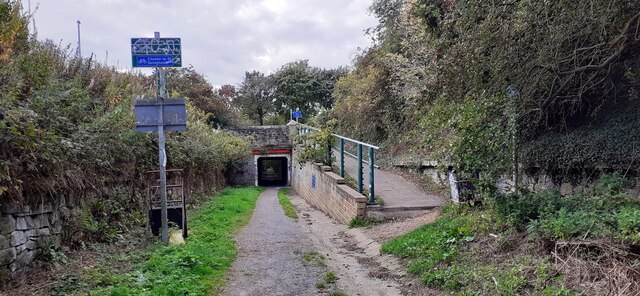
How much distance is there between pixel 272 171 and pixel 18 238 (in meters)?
46.1

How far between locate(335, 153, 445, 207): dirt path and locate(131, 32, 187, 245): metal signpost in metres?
4.51

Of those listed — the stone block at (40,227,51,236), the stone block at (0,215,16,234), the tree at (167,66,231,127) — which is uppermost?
the tree at (167,66,231,127)

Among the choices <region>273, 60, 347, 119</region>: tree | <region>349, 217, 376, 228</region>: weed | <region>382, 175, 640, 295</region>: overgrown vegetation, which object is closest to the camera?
<region>382, 175, 640, 295</region>: overgrown vegetation

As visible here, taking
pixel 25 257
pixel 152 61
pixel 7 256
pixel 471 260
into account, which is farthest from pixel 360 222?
pixel 7 256

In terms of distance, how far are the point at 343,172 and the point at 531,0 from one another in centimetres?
721

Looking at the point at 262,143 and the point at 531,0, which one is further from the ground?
the point at 531,0

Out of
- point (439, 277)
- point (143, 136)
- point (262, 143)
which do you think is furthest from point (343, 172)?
point (262, 143)

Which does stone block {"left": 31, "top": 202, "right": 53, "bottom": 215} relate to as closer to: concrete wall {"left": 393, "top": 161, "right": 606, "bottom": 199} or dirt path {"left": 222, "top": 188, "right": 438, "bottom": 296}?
dirt path {"left": 222, "top": 188, "right": 438, "bottom": 296}

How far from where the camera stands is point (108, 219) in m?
7.34

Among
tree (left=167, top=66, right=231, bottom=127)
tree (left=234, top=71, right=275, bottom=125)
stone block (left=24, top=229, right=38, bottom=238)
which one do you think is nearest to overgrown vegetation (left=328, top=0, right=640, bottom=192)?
stone block (left=24, top=229, right=38, bottom=238)

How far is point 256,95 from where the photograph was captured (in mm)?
46656

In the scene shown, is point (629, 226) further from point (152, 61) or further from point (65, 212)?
point (152, 61)

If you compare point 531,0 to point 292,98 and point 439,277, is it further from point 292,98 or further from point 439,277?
point 292,98

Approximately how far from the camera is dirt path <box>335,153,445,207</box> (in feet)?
30.6
